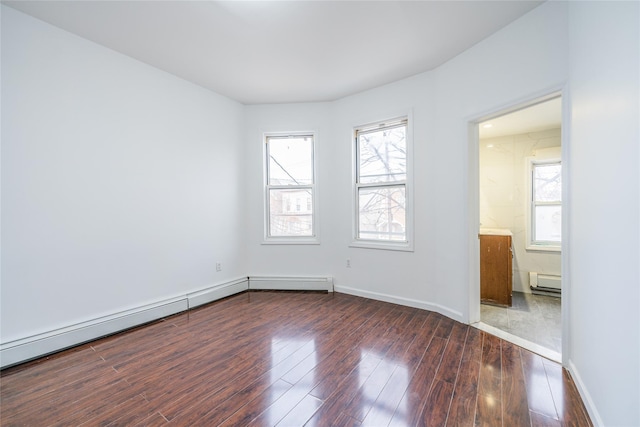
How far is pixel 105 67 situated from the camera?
2596 millimetres

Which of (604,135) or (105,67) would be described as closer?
(604,135)

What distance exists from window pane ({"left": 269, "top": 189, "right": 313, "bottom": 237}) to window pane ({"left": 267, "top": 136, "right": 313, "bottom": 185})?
7.3 inches

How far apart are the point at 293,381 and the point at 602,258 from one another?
6.50ft

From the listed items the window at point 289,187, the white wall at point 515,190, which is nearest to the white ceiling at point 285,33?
the window at point 289,187

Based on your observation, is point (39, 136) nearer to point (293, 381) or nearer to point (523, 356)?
point (293, 381)

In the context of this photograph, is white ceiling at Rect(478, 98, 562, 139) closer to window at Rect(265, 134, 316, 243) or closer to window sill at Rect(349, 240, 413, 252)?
window sill at Rect(349, 240, 413, 252)

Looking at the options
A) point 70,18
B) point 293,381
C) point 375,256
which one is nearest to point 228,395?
point 293,381

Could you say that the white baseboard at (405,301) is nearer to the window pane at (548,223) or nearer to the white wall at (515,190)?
the white wall at (515,190)

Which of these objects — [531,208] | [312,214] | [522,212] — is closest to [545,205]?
[531,208]

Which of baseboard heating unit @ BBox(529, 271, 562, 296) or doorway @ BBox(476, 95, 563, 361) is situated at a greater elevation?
doorway @ BBox(476, 95, 563, 361)

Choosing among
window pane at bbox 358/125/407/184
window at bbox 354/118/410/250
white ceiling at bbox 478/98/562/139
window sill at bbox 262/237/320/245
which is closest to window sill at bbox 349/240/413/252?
window at bbox 354/118/410/250

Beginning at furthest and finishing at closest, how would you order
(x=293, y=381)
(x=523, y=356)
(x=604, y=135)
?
(x=523, y=356) < (x=293, y=381) < (x=604, y=135)

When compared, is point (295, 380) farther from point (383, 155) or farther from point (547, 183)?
point (547, 183)

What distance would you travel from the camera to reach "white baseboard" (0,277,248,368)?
2.08 metres
